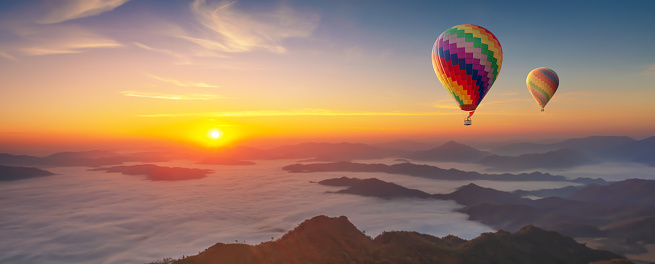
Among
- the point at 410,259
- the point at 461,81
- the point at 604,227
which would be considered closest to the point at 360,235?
the point at 410,259

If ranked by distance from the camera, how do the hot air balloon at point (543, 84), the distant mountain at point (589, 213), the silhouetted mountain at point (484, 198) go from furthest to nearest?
the silhouetted mountain at point (484, 198), the distant mountain at point (589, 213), the hot air balloon at point (543, 84)

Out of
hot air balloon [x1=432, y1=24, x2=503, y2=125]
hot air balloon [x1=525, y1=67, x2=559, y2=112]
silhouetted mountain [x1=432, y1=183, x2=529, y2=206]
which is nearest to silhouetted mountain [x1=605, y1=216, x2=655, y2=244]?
hot air balloon [x1=525, y1=67, x2=559, y2=112]

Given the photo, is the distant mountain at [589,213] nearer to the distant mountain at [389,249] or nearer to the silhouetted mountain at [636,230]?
the silhouetted mountain at [636,230]

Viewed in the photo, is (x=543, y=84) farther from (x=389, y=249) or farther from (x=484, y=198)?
(x=484, y=198)

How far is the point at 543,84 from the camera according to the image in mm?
99500

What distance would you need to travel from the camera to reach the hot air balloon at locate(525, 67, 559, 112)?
9919 cm

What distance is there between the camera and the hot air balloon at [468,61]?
5753 centimetres

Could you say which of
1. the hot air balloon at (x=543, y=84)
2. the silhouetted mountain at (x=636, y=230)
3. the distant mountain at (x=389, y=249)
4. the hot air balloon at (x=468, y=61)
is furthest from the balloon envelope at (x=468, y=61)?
the silhouetted mountain at (x=636, y=230)

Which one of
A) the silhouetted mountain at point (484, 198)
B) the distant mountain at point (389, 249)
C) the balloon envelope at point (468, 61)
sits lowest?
the silhouetted mountain at point (484, 198)

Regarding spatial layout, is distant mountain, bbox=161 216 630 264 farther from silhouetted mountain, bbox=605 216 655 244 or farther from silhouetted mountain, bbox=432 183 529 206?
silhouetted mountain, bbox=432 183 529 206

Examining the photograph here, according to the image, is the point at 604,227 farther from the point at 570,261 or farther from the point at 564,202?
the point at 570,261

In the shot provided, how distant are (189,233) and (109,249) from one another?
88.8ft

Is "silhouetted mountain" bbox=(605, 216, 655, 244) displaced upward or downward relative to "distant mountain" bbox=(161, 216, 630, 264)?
downward

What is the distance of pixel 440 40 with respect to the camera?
6025 cm
